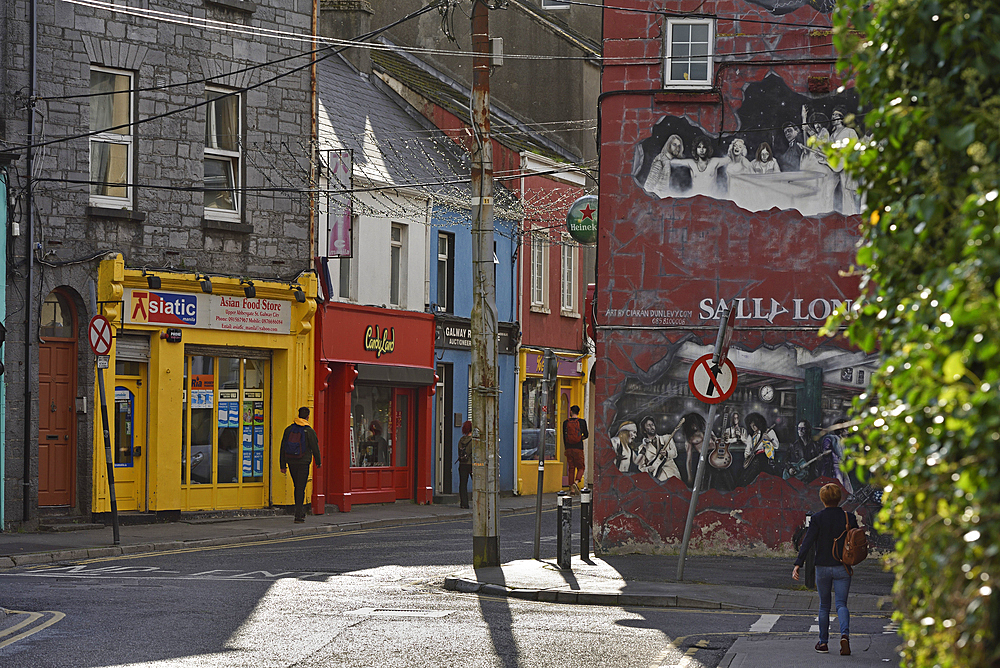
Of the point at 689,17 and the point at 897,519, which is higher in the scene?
the point at 689,17

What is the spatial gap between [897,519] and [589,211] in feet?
59.8

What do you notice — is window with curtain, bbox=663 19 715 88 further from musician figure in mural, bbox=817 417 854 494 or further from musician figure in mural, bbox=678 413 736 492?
musician figure in mural, bbox=817 417 854 494

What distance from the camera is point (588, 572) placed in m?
15.2

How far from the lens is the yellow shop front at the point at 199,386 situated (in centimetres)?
2159

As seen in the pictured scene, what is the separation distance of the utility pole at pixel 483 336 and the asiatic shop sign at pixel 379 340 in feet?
35.5

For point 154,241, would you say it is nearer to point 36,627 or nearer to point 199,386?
point 199,386

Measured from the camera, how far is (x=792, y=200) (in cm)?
1742

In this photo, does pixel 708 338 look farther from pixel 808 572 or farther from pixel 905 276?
pixel 905 276

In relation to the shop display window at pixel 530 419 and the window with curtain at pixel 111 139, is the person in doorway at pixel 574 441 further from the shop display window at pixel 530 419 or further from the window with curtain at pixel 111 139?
the window with curtain at pixel 111 139

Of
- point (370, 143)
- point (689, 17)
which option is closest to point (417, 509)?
point (370, 143)

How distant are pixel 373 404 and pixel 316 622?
54.4ft

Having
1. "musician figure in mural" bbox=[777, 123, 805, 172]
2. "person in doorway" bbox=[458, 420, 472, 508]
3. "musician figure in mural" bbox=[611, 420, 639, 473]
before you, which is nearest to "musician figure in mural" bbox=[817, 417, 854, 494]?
"musician figure in mural" bbox=[611, 420, 639, 473]

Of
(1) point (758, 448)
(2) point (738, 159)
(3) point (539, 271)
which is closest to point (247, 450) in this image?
(1) point (758, 448)

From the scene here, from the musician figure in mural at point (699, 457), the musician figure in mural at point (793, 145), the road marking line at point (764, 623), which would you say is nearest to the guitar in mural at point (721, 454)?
the musician figure in mural at point (699, 457)
